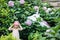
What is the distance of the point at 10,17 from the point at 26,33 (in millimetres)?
354

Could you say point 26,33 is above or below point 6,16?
below

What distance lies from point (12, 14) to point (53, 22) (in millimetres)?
663

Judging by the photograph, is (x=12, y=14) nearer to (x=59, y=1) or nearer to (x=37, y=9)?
(x=37, y=9)

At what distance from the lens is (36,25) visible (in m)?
3.51

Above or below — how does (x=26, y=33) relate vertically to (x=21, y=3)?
below

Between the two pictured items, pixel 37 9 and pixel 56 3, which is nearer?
pixel 37 9

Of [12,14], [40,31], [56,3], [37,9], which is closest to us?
[40,31]

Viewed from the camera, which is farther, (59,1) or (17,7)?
(59,1)

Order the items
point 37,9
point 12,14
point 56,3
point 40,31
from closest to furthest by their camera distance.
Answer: point 40,31 < point 12,14 < point 37,9 < point 56,3

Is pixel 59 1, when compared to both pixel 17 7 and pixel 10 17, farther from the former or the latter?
pixel 10 17

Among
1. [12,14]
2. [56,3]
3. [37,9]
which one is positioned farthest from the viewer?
[56,3]

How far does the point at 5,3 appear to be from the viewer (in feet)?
12.3

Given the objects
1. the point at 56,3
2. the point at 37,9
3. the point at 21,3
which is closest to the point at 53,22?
the point at 37,9

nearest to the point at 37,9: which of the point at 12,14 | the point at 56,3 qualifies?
the point at 12,14
